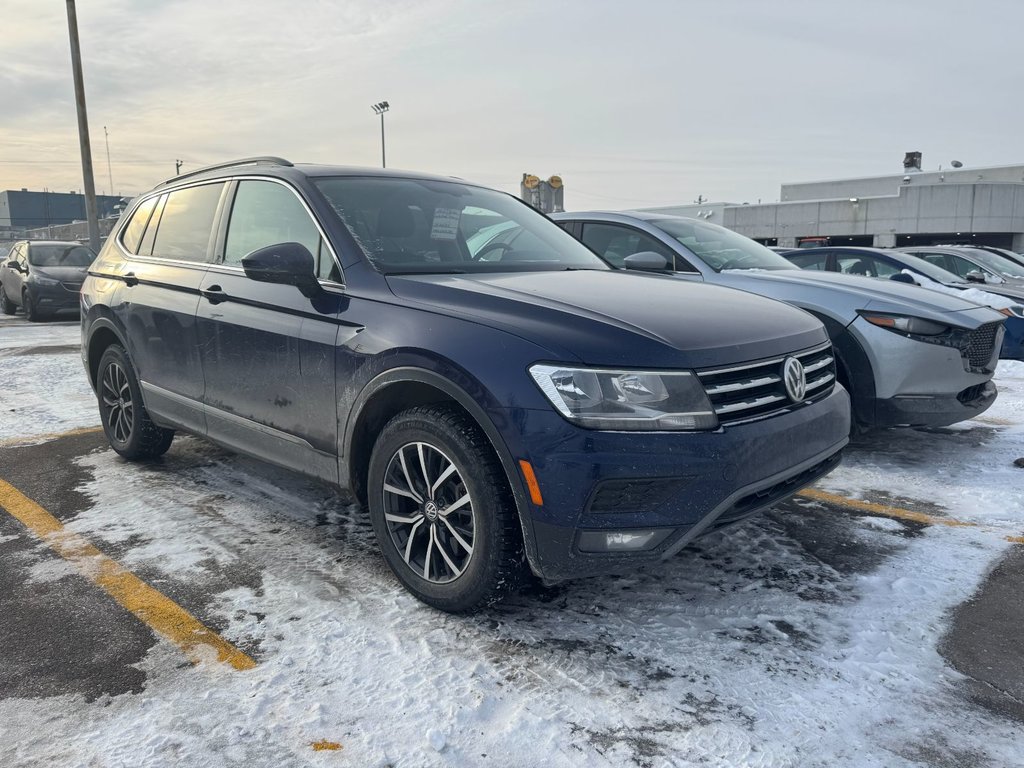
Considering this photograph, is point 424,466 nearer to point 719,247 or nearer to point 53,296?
point 719,247

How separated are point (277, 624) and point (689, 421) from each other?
166 centimetres

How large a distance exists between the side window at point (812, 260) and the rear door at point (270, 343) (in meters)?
6.50

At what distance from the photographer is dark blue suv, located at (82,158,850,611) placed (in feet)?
8.39

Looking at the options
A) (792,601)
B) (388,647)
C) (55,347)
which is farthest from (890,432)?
(55,347)

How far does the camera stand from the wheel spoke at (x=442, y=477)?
281 centimetres

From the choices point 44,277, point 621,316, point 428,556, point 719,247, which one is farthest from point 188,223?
point 44,277

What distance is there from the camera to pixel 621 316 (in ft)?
9.23

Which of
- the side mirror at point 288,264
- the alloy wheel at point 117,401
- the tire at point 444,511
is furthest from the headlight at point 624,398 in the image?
the alloy wheel at point 117,401

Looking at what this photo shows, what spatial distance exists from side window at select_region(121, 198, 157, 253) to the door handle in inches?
49.0

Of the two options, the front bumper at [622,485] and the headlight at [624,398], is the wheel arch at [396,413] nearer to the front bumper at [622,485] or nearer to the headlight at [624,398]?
the front bumper at [622,485]

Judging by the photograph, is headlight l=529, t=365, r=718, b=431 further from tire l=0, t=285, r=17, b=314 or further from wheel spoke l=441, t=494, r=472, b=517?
tire l=0, t=285, r=17, b=314

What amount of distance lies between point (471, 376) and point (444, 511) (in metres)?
0.54

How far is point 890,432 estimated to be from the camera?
235 inches

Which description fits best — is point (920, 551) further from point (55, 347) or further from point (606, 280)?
point (55, 347)
